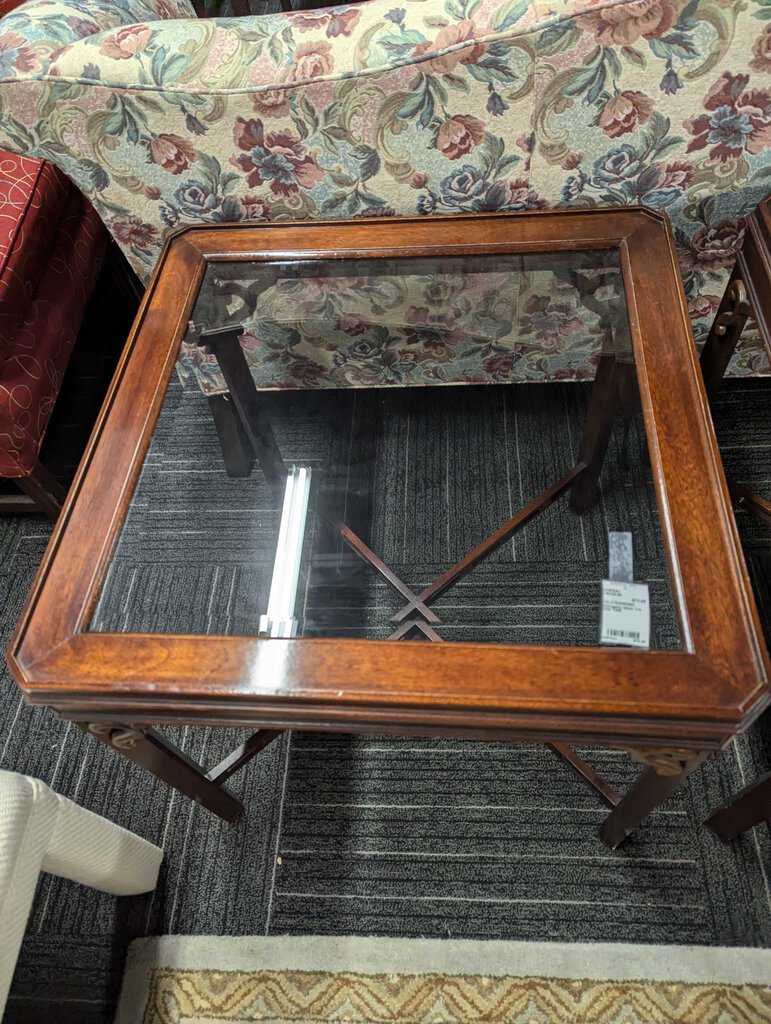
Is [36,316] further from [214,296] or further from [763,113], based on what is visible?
[763,113]

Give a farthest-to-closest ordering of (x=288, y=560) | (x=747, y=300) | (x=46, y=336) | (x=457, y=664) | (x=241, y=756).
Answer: (x=46, y=336) → (x=241, y=756) → (x=747, y=300) → (x=288, y=560) → (x=457, y=664)

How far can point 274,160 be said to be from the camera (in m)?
0.80

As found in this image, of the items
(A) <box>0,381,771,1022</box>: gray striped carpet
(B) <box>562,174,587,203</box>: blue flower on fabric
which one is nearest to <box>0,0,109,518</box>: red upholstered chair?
(A) <box>0,381,771,1022</box>: gray striped carpet

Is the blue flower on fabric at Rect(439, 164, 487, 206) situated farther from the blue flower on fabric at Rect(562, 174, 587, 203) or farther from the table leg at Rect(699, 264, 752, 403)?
the table leg at Rect(699, 264, 752, 403)

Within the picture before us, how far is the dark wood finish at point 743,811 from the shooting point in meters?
0.75

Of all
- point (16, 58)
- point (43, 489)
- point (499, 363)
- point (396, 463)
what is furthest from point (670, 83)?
point (43, 489)

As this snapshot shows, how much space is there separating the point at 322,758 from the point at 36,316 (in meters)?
0.78

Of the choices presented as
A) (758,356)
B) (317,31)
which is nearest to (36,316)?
(317,31)

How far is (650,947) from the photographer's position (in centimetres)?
80

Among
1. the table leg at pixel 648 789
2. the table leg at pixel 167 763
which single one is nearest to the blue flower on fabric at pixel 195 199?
the table leg at pixel 167 763

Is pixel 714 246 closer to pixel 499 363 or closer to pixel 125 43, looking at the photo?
pixel 499 363

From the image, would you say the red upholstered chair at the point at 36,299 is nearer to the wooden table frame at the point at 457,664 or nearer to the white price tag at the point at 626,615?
the wooden table frame at the point at 457,664

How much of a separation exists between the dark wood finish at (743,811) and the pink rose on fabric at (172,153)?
92cm

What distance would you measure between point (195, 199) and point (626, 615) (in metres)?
0.69
